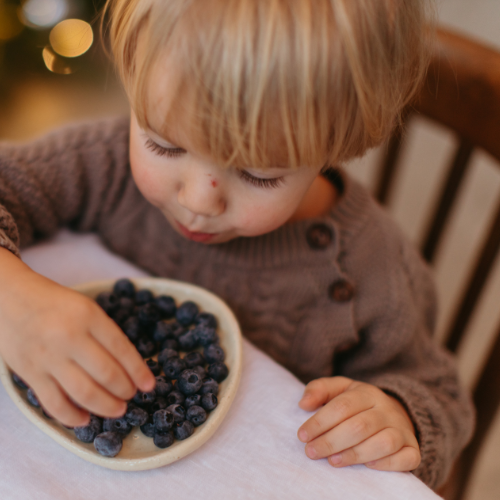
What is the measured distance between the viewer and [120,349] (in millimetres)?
396

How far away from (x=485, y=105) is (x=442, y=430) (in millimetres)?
491

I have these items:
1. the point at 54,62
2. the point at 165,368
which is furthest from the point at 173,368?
the point at 54,62

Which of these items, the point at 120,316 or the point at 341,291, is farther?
the point at 341,291

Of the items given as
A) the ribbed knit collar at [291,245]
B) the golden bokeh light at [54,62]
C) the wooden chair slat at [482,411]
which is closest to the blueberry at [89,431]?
the ribbed knit collar at [291,245]

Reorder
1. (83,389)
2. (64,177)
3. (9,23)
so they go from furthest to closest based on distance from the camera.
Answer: (9,23) < (64,177) < (83,389)

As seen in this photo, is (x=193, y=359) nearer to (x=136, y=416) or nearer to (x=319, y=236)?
(x=136, y=416)

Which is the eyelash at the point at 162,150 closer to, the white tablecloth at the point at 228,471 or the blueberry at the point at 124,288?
the blueberry at the point at 124,288

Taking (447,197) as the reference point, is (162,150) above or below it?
above

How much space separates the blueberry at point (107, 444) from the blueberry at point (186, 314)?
0.17 m

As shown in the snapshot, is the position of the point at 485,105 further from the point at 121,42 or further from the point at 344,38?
the point at 121,42

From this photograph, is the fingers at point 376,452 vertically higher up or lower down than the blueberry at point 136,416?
lower down

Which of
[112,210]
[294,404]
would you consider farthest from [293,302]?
[112,210]

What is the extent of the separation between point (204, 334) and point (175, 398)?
0.27 feet

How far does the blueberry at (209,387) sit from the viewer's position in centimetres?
49
